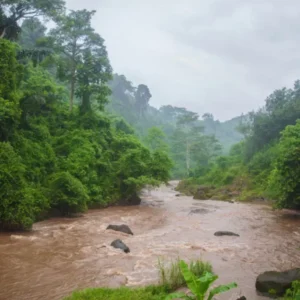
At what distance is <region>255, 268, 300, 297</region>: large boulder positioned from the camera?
7.99m

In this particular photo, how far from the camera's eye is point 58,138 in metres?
27.4

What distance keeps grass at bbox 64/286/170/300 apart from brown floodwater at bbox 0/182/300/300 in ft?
4.51

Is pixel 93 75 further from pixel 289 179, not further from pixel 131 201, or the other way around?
pixel 289 179

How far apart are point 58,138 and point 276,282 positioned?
74.6ft

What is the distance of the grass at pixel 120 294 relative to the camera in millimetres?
7090

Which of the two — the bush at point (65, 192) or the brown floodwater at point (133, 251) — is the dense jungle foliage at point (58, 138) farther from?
the brown floodwater at point (133, 251)

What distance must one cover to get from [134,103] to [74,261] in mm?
85482

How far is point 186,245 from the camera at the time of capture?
47.0 ft

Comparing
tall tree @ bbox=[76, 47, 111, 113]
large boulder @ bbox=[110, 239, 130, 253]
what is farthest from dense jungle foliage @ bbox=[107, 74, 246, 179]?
large boulder @ bbox=[110, 239, 130, 253]

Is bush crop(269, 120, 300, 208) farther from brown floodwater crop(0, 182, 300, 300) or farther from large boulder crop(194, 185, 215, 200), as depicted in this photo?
large boulder crop(194, 185, 215, 200)

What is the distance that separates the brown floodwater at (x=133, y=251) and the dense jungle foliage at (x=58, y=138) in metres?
1.93

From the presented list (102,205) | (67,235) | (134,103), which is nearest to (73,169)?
(102,205)

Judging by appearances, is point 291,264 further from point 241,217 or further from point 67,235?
point 241,217

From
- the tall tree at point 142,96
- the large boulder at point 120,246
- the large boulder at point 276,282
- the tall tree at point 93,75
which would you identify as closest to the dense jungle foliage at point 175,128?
the tall tree at point 142,96
